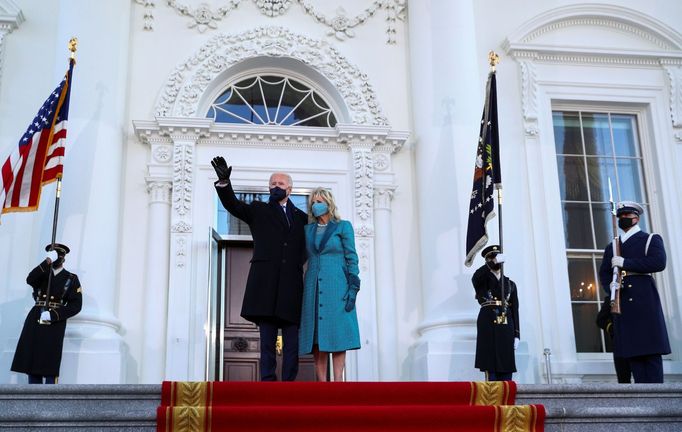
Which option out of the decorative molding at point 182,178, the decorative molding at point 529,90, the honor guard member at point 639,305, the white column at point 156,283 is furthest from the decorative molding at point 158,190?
the honor guard member at point 639,305

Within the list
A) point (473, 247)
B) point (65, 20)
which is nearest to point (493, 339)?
point (473, 247)

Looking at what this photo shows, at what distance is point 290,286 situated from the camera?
262 inches

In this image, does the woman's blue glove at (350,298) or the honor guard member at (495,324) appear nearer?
the woman's blue glove at (350,298)

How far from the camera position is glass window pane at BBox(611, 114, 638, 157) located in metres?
10.6

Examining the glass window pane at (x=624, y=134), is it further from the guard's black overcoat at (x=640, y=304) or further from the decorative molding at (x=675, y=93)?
the guard's black overcoat at (x=640, y=304)

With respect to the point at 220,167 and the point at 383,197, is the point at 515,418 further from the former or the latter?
the point at 383,197

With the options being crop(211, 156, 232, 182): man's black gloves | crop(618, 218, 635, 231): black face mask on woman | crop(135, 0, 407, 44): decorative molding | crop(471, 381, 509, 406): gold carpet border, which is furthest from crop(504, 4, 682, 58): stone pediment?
crop(471, 381, 509, 406): gold carpet border

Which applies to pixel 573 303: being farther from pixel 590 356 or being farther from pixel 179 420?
pixel 179 420

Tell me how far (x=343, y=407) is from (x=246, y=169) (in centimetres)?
488

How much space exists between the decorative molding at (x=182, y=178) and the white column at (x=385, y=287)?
213cm

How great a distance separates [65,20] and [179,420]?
231 inches

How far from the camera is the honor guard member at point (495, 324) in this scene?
7.82 m

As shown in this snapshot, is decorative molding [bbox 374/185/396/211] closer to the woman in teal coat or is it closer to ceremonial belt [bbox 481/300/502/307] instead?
ceremonial belt [bbox 481/300/502/307]

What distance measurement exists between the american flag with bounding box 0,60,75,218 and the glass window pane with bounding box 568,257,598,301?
19.0 feet
